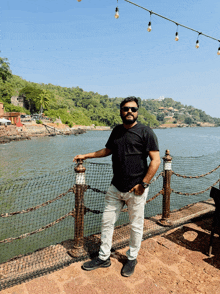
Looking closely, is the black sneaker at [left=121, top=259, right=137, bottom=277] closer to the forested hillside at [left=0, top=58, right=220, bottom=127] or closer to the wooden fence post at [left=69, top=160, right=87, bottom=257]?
the wooden fence post at [left=69, top=160, right=87, bottom=257]

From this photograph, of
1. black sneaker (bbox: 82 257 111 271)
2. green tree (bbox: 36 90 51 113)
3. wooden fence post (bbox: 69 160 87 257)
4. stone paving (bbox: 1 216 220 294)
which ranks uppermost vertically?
green tree (bbox: 36 90 51 113)

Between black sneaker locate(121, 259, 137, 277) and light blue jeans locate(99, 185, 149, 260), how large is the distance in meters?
0.06

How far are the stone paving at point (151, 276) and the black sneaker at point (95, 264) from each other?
0.05 m

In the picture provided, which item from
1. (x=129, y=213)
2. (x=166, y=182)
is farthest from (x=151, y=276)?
(x=166, y=182)

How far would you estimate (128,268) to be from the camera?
9.78ft

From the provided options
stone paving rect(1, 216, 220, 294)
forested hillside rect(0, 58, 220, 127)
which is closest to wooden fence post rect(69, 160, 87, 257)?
stone paving rect(1, 216, 220, 294)

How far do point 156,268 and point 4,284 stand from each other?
196 centimetres

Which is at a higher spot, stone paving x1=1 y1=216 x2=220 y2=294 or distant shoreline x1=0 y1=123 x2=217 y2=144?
stone paving x1=1 y1=216 x2=220 y2=294

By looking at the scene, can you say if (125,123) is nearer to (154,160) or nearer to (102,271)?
(154,160)

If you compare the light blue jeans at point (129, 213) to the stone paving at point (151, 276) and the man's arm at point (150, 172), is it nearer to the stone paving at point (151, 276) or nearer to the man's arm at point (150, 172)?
the man's arm at point (150, 172)

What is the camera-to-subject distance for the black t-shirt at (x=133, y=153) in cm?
277

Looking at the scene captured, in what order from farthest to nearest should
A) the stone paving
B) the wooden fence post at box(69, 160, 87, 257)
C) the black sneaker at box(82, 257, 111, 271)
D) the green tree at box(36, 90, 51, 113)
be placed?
the green tree at box(36, 90, 51, 113) → the wooden fence post at box(69, 160, 87, 257) → the black sneaker at box(82, 257, 111, 271) → the stone paving

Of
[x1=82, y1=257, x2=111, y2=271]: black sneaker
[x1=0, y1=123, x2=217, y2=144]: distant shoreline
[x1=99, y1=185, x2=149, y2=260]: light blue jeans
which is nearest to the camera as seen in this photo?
[x1=99, y1=185, x2=149, y2=260]: light blue jeans

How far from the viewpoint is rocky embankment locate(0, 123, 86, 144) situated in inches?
2090
